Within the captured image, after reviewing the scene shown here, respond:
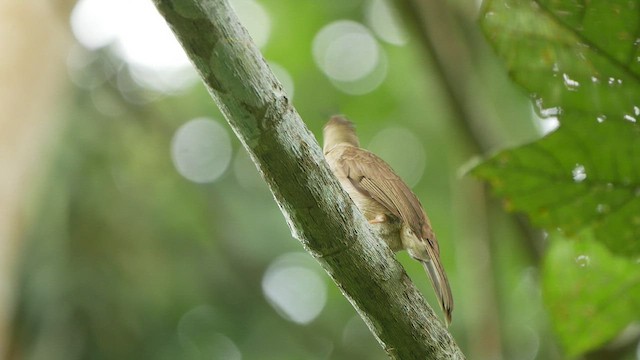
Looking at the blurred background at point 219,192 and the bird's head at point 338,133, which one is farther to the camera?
the blurred background at point 219,192

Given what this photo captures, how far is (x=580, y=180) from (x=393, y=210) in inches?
27.5

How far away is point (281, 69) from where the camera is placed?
371 inches

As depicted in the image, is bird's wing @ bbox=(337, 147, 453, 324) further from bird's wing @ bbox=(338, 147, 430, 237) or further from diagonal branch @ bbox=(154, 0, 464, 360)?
diagonal branch @ bbox=(154, 0, 464, 360)

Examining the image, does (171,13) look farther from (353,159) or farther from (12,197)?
(12,197)

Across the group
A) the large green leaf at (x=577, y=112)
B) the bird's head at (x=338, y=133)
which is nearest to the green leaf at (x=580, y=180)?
the large green leaf at (x=577, y=112)

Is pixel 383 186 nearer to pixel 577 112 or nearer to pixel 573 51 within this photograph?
pixel 577 112

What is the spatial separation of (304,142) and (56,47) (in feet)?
15.5

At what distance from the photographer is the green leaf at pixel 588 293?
353cm

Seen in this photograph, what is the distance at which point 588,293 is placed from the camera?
3605 mm

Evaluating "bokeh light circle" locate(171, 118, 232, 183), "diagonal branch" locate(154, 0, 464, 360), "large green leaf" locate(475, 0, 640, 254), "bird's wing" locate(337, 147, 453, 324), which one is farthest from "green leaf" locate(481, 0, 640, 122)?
"bokeh light circle" locate(171, 118, 232, 183)

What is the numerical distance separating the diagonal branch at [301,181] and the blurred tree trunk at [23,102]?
142 inches

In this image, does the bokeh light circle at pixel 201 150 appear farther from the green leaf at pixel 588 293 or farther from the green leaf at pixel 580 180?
the green leaf at pixel 580 180

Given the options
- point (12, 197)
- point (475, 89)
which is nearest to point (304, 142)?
point (475, 89)

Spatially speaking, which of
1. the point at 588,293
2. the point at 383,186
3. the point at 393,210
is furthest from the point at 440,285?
the point at 588,293
